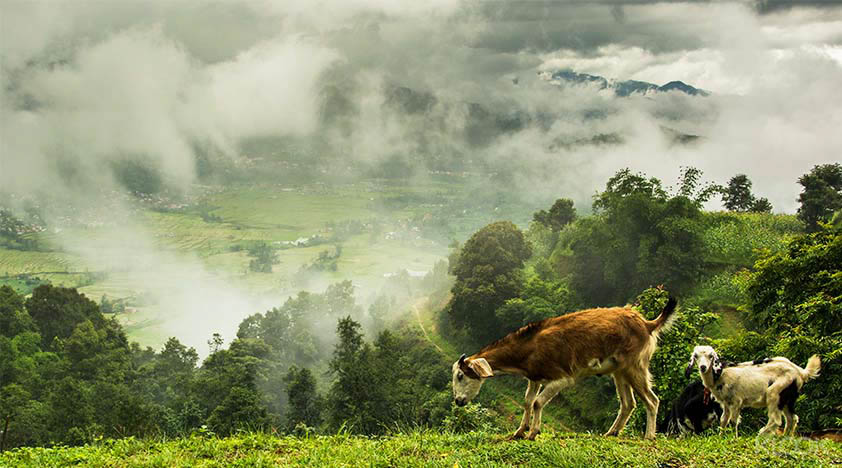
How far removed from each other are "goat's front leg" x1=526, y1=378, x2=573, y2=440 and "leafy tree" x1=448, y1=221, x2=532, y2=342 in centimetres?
3515

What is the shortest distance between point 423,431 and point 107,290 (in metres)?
154

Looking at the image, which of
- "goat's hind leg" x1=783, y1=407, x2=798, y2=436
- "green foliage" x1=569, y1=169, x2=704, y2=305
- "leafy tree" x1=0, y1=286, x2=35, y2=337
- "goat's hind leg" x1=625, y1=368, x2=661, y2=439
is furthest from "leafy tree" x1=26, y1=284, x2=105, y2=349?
"goat's hind leg" x1=783, y1=407, x2=798, y2=436

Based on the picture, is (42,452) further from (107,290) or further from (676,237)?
(107,290)

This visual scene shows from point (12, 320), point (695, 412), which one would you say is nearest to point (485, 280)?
point (695, 412)

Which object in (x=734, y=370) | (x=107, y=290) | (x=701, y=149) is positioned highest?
(x=701, y=149)

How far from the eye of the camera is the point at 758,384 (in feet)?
26.8

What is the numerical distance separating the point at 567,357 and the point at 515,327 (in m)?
35.2

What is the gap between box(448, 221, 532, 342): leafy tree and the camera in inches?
1693

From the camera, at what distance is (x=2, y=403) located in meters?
41.6

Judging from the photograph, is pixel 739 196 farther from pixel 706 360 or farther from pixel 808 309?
pixel 706 360

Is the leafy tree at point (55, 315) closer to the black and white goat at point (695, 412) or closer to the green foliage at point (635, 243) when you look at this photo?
the green foliage at point (635, 243)

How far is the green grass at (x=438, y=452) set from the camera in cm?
623

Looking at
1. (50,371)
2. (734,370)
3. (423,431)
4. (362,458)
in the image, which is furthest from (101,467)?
(50,371)

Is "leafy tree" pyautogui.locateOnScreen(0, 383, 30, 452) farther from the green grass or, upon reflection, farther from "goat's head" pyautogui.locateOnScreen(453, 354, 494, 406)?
"goat's head" pyautogui.locateOnScreen(453, 354, 494, 406)
